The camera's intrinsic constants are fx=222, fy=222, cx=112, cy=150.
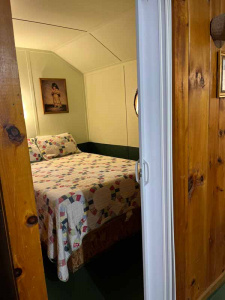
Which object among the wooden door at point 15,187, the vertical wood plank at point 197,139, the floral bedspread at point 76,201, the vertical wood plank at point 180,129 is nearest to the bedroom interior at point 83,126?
the floral bedspread at point 76,201

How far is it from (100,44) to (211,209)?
2629 millimetres

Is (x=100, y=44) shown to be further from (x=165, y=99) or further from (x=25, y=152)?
(x=25, y=152)

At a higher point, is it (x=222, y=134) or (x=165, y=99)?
(x=165, y=99)

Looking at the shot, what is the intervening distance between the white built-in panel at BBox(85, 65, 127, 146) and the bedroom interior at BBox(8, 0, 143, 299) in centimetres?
2

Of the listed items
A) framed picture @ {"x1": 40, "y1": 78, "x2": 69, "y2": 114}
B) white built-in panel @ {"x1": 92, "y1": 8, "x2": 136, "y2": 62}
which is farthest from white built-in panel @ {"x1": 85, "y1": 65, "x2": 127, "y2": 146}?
framed picture @ {"x1": 40, "y1": 78, "x2": 69, "y2": 114}

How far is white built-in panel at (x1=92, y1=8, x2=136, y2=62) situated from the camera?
2.53 metres

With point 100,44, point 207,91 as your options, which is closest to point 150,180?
point 207,91

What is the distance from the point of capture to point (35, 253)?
2.39ft

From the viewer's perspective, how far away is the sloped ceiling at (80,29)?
224cm

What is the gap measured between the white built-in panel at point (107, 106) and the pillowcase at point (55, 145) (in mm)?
618

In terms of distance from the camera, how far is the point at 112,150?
151 inches

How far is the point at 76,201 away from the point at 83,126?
254 cm

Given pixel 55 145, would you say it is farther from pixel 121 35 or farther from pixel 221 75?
pixel 221 75

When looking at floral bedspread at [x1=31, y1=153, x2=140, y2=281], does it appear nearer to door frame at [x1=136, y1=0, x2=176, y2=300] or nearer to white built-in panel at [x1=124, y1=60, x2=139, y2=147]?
door frame at [x1=136, y1=0, x2=176, y2=300]
